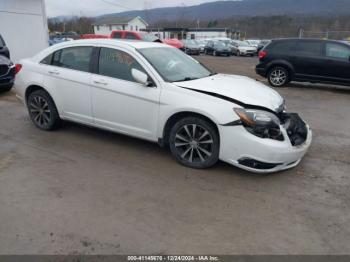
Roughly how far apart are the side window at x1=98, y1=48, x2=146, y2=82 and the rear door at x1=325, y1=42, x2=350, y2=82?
8.05 meters

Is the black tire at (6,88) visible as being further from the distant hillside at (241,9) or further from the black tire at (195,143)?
the distant hillside at (241,9)

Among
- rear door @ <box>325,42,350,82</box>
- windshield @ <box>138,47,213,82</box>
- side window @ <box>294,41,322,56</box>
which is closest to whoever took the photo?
windshield @ <box>138,47,213,82</box>

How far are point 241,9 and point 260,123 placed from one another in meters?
155

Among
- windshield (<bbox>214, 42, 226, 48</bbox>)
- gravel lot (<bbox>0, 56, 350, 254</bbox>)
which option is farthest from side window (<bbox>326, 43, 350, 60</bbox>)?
windshield (<bbox>214, 42, 226, 48</bbox>)

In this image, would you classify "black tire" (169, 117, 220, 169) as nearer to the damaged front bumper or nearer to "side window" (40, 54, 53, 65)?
the damaged front bumper

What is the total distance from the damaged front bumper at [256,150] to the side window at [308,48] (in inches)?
304

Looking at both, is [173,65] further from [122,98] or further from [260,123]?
[260,123]

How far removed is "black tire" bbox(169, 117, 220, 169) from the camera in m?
4.19

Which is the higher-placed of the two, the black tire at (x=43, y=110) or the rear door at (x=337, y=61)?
the rear door at (x=337, y=61)

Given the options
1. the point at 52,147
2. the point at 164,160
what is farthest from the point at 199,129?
the point at 52,147

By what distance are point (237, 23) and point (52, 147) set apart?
276 ft

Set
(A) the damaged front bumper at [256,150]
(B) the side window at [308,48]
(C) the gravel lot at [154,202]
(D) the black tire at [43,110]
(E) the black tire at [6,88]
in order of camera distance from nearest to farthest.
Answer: (C) the gravel lot at [154,202]
(A) the damaged front bumper at [256,150]
(D) the black tire at [43,110]
(E) the black tire at [6,88]
(B) the side window at [308,48]

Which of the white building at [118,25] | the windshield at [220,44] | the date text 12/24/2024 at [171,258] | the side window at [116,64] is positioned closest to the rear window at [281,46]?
the side window at [116,64]

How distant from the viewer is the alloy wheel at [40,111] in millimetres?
5656
